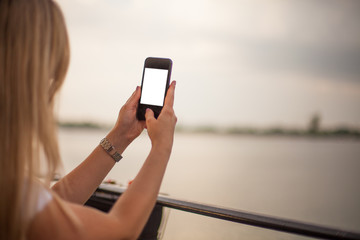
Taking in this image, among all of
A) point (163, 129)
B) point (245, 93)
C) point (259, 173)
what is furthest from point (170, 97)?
point (245, 93)

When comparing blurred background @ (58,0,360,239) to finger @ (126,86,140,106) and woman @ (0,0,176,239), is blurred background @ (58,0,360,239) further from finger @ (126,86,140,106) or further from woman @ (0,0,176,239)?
woman @ (0,0,176,239)

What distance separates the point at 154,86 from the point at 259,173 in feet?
25.9

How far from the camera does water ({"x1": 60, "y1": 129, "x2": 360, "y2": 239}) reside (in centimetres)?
498

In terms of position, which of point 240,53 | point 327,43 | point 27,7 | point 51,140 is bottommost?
point 51,140

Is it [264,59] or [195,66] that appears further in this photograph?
[264,59]

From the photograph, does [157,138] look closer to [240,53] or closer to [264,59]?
[240,53]

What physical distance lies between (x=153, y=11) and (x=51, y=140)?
422 centimetres

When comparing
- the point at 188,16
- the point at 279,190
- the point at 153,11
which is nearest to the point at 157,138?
the point at 153,11

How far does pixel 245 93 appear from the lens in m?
9.16

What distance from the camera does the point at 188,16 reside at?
5207mm

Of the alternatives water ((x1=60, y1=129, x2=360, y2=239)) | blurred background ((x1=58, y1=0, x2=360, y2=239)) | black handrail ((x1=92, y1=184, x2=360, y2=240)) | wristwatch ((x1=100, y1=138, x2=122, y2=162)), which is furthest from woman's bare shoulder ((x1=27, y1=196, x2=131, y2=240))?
blurred background ((x1=58, y1=0, x2=360, y2=239))

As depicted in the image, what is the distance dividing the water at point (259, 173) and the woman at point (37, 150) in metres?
2.75

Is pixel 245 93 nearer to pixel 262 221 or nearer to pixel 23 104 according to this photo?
pixel 262 221

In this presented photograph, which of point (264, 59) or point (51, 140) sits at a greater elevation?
point (264, 59)
